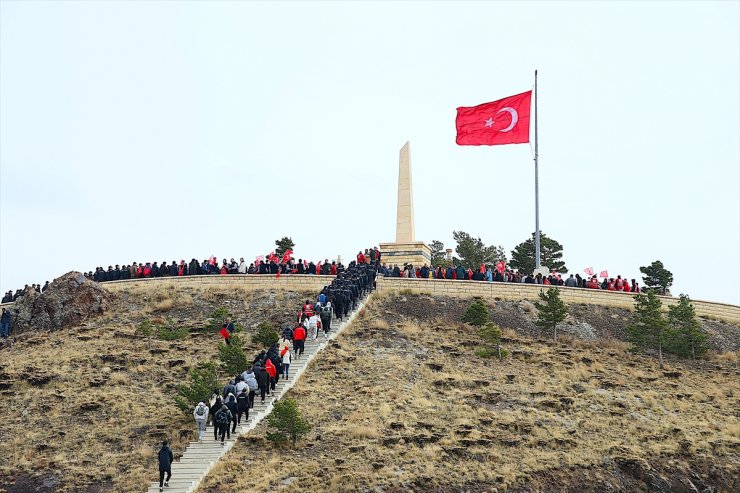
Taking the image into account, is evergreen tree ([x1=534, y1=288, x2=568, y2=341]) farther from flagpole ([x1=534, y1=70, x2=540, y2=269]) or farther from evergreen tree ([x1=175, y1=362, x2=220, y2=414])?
evergreen tree ([x1=175, y1=362, x2=220, y2=414])

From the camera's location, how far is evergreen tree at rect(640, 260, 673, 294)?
202ft

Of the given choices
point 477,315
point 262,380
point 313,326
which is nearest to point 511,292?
point 477,315

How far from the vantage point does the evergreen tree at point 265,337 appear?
36.5 meters

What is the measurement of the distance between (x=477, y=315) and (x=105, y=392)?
16.7 metres

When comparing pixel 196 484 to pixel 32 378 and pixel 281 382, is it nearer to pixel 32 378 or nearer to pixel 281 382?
pixel 281 382

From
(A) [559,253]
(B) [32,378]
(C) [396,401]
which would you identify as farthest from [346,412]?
(A) [559,253]

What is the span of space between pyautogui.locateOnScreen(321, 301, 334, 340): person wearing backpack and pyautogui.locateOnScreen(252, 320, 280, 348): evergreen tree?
2072 mm

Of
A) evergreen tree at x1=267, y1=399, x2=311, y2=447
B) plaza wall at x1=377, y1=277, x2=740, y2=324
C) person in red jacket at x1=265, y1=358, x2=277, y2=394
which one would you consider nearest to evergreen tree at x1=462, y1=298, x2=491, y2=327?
plaza wall at x1=377, y1=277, x2=740, y2=324

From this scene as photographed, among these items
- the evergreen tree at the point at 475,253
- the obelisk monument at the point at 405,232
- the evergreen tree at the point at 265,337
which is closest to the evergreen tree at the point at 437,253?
the evergreen tree at the point at 475,253

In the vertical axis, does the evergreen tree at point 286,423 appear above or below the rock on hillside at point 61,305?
below

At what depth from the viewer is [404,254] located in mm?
54469

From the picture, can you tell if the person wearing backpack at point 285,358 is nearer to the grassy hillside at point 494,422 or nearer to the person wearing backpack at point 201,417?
the grassy hillside at point 494,422

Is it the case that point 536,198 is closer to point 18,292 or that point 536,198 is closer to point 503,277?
point 503,277

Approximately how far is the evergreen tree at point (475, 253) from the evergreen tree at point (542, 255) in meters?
8.38
